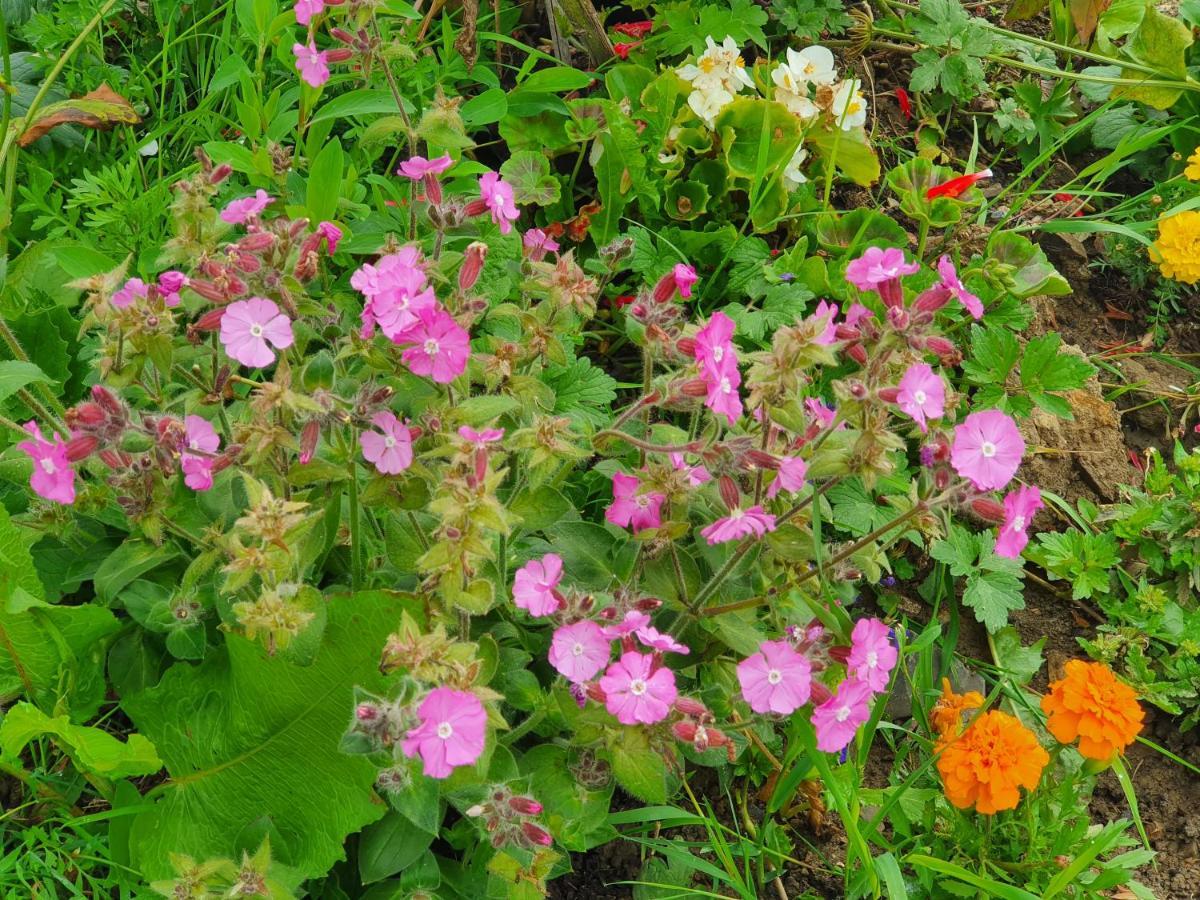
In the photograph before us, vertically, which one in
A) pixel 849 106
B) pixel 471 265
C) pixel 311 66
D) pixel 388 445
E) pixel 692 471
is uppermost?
pixel 311 66

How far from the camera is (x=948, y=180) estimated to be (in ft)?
9.80

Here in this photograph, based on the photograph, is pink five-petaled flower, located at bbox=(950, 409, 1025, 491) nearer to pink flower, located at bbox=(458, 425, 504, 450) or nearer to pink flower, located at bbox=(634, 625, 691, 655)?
pink flower, located at bbox=(634, 625, 691, 655)

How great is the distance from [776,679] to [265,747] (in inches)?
31.6

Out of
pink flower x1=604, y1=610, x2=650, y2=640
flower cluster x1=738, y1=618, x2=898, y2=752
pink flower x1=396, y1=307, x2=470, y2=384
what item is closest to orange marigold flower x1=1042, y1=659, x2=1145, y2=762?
flower cluster x1=738, y1=618, x2=898, y2=752

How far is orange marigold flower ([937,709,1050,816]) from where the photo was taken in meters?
2.04

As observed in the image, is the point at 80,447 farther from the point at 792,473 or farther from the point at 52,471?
the point at 792,473

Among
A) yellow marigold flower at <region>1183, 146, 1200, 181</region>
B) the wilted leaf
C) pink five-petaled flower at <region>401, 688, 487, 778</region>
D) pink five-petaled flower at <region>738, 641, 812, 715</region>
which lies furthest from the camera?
yellow marigold flower at <region>1183, 146, 1200, 181</region>

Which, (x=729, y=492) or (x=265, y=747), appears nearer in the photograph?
(x=729, y=492)

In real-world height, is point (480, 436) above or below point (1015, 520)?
above

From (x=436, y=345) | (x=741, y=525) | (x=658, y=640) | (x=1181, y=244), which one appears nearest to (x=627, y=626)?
(x=658, y=640)

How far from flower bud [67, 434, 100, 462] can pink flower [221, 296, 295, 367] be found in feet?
0.74

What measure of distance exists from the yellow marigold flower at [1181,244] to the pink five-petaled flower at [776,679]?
2.00m

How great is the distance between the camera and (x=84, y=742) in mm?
1687

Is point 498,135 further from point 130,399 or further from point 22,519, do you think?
point 22,519
